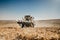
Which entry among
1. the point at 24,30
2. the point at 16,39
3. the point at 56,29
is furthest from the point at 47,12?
the point at 16,39

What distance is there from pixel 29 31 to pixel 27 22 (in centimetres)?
17

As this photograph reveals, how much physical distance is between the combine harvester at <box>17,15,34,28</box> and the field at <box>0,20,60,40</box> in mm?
59

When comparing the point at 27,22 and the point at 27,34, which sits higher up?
the point at 27,22

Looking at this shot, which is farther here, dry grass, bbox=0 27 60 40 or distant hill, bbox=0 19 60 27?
distant hill, bbox=0 19 60 27

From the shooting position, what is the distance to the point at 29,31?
220 centimetres

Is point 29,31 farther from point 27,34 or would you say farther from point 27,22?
point 27,22

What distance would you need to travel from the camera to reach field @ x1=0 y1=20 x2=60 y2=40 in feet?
7.01

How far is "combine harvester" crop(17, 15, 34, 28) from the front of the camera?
225 cm

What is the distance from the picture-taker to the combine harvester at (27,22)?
2.25 metres

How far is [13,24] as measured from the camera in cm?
224

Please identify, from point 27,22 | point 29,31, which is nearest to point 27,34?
point 29,31

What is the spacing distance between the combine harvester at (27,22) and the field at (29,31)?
6 centimetres

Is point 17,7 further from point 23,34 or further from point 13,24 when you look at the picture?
point 23,34

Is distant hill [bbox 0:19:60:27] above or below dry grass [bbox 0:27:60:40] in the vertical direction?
above
